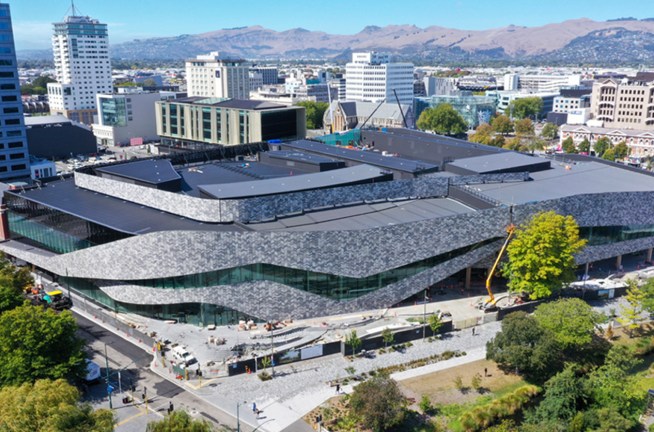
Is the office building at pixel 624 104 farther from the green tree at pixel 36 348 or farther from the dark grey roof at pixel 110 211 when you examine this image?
the green tree at pixel 36 348

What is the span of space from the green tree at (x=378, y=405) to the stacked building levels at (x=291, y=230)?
55.1ft

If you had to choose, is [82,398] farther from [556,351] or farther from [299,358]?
[556,351]

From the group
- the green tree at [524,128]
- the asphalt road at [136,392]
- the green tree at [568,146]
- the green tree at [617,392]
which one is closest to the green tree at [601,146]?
the green tree at [568,146]

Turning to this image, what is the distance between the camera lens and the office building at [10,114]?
331ft

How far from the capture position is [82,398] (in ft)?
154

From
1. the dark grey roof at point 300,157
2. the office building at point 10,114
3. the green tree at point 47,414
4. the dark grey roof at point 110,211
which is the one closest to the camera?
the green tree at point 47,414

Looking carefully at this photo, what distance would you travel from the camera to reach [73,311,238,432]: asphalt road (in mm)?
44469

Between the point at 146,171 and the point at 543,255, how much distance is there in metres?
45.6

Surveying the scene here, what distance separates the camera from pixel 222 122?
14125 centimetres

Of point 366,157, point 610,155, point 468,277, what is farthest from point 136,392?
point 610,155

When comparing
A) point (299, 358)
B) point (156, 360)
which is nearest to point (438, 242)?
point (299, 358)

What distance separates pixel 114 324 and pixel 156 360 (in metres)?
9.24

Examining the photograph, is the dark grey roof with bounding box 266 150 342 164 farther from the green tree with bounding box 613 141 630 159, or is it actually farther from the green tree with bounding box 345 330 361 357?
the green tree with bounding box 613 141 630 159

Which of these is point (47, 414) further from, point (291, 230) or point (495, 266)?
point (495, 266)
